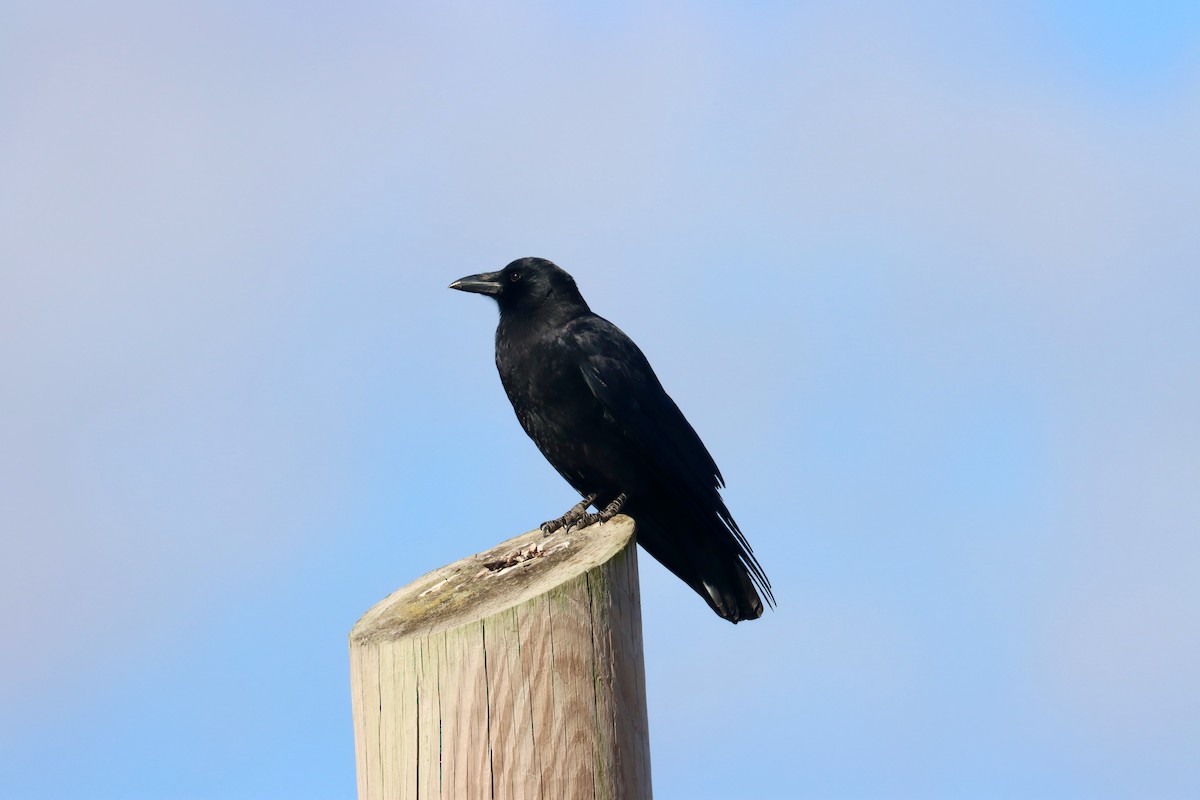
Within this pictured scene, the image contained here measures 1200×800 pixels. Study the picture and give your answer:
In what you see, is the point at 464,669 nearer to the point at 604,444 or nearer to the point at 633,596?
the point at 633,596

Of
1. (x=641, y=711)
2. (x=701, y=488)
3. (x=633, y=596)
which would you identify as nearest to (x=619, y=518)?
(x=633, y=596)

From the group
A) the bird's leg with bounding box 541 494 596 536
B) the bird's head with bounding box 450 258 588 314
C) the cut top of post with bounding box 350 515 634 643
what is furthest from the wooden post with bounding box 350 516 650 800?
the bird's head with bounding box 450 258 588 314

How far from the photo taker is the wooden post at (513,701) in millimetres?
2705

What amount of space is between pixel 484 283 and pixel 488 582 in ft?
11.3

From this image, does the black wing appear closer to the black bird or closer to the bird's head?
the black bird

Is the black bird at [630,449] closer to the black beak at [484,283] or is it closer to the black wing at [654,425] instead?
the black wing at [654,425]

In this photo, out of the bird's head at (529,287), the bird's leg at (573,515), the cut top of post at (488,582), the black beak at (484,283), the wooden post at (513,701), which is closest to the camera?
the wooden post at (513,701)

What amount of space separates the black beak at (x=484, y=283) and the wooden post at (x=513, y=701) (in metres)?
3.69

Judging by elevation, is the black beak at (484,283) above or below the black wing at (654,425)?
above

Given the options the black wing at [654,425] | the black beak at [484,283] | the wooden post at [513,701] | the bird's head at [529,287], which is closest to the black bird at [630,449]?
the black wing at [654,425]

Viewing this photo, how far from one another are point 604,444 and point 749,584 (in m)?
0.89

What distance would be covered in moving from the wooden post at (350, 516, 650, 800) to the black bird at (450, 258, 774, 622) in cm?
247

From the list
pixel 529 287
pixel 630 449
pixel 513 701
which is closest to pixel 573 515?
pixel 630 449

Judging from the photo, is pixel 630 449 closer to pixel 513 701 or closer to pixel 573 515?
pixel 573 515
